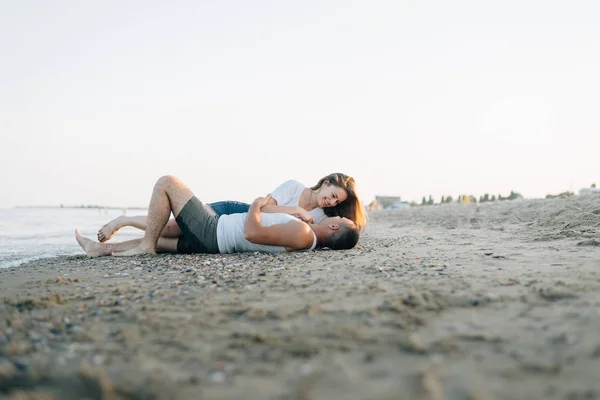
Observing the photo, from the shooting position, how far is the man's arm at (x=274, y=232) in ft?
17.3

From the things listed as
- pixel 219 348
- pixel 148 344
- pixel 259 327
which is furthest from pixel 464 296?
pixel 148 344

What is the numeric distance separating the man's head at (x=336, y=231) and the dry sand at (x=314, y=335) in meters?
1.88

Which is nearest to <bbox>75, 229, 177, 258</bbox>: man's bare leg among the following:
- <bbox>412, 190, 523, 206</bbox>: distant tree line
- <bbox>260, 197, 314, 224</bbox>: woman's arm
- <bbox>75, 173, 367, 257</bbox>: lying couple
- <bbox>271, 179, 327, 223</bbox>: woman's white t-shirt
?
<bbox>75, 173, 367, 257</bbox>: lying couple

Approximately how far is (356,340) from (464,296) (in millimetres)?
1002

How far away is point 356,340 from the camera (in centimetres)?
206

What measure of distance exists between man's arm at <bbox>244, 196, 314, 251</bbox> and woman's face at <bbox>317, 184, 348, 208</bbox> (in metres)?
0.50

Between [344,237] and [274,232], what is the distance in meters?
1.03

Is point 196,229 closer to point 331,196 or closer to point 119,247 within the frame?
point 119,247

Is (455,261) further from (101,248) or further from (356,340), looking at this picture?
(101,248)

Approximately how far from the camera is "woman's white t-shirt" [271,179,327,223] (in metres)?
6.09

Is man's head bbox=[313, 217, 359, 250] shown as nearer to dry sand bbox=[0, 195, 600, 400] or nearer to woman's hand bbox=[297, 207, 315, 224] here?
woman's hand bbox=[297, 207, 315, 224]

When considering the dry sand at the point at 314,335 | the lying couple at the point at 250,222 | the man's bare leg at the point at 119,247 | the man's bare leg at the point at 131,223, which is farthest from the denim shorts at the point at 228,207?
the dry sand at the point at 314,335

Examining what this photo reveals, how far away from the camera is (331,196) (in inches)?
233

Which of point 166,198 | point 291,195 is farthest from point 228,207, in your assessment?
point 166,198
